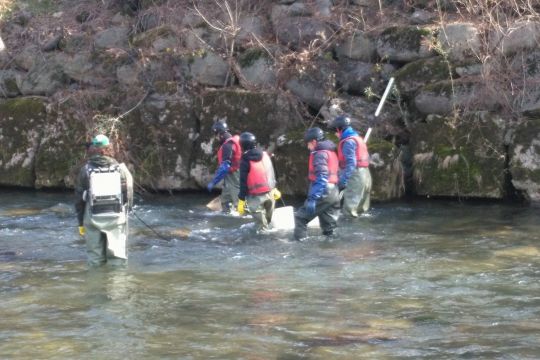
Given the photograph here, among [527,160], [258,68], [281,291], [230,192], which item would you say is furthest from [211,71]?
[281,291]

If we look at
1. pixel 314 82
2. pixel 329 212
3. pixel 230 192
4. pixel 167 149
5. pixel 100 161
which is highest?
pixel 314 82

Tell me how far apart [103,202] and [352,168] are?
460 cm

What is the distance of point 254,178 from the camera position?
13.2 metres

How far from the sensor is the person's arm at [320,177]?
12445 millimetres

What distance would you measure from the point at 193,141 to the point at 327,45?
3277 mm

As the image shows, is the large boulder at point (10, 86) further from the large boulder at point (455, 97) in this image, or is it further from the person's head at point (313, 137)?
the person's head at point (313, 137)

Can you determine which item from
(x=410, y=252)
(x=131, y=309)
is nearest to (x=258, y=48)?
(x=410, y=252)

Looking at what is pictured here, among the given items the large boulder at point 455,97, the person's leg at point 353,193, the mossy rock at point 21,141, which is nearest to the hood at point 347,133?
the person's leg at point 353,193

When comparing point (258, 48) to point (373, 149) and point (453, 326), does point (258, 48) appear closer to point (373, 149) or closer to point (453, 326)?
point (373, 149)

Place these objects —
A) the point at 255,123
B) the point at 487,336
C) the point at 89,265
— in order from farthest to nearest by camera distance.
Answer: the point at 255,123 < the point at 89,265 < the point at 487,336

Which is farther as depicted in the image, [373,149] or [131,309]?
[373,149]

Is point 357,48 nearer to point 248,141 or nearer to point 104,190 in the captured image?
point 248,141

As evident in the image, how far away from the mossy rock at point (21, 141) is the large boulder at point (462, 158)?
788 cm

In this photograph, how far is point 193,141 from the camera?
692 inches
